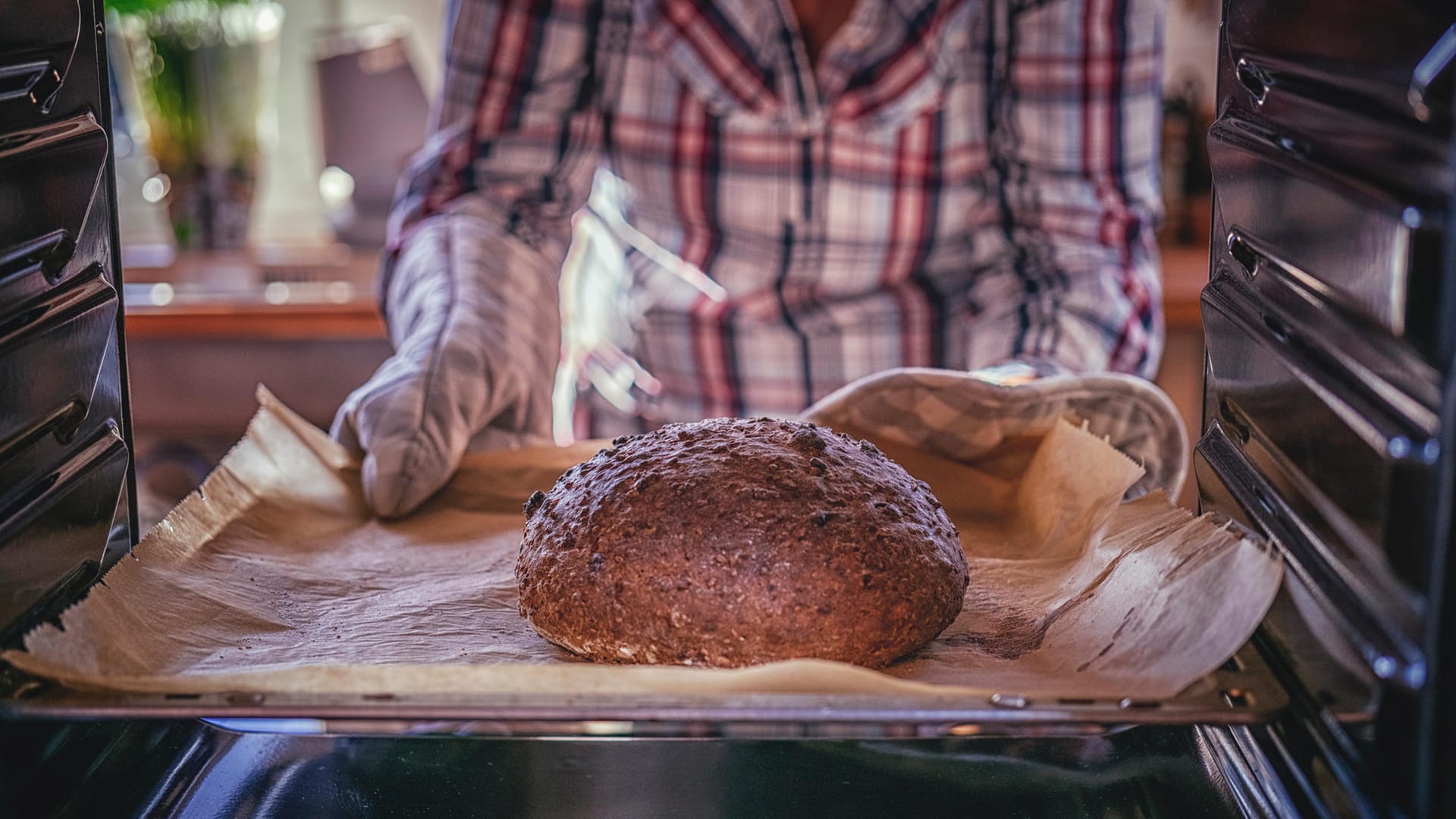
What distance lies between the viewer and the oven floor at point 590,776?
0.78 meters

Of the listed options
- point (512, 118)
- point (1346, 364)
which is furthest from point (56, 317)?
point (512, 118)

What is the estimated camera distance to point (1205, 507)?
91 cm

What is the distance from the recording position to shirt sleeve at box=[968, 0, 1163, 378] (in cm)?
176

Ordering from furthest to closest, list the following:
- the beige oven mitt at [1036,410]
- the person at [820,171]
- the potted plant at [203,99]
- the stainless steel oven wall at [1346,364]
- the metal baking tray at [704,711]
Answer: the potted plant at [203,99]
the person at [820,171]
the beige oven mitt at [1036,410]
the metal baking tray at [704,711]
the stainless steel oven wall at [1346,364]

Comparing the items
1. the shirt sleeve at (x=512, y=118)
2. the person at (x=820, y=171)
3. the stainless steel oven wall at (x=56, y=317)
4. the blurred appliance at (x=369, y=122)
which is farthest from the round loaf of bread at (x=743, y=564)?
the blurred appliance at (x=369, y=122)

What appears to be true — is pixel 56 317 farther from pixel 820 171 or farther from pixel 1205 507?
pixel 820 171

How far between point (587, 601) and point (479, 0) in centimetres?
116

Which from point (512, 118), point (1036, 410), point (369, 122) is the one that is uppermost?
point (512, 118)

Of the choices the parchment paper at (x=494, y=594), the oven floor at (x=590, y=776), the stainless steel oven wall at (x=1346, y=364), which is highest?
the stainless steel oven wall at (x=1346, y=364)

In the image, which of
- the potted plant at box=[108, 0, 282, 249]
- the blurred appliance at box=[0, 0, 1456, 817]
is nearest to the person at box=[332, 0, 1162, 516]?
the blurred appliance at box=[0, 0, 1456, 817]

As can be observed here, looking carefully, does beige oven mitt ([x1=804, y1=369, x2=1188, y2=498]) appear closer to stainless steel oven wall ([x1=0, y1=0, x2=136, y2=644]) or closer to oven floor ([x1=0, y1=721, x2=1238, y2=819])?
oven floor ([x1=0, y1=721, x2=1238, y2=819])

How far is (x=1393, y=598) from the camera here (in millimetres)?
587

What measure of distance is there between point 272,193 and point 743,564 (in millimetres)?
3498

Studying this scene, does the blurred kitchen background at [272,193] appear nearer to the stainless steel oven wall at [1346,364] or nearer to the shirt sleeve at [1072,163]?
the shirt sleeve at [1072,163]
